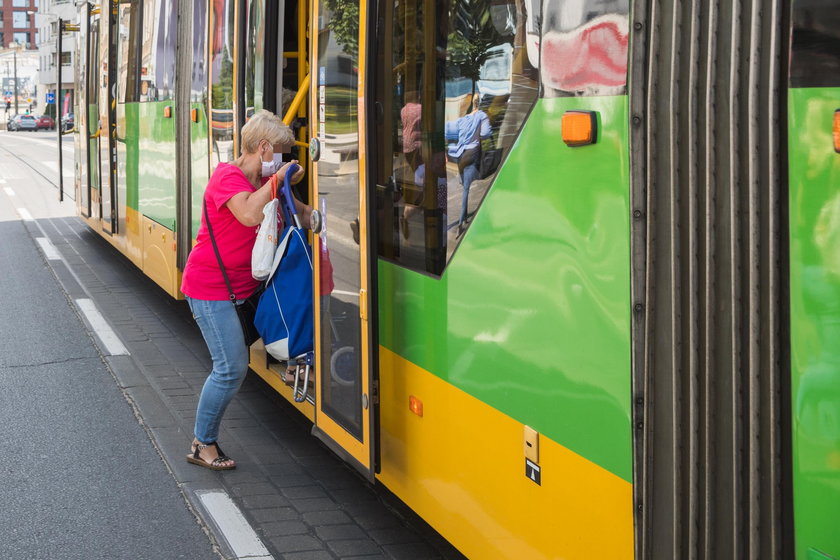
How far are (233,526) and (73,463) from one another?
132cm

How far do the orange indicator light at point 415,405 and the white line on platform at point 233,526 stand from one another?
37.5 inches

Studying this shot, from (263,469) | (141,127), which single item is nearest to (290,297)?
(263,469)

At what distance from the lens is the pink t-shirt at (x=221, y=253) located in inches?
214

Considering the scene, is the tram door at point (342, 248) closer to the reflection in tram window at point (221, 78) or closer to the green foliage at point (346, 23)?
the green foliage at point (346, 23)

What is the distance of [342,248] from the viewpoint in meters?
4.60

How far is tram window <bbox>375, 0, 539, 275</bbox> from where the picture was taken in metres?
3.26

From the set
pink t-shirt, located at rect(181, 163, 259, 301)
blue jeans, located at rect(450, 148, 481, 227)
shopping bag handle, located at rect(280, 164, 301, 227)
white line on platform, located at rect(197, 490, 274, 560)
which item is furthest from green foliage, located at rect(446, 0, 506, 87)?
white line on platform, located at rect(197, 490, 274, 560)

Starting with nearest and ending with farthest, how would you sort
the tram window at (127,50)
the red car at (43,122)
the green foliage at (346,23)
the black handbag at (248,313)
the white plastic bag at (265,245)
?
1. the green foliage at (346,23)
2. the white plastic bag at (265,245)
3. the black handbag at (248,313)
4. the tram window at (127,50)
5. the red car at (43,122)

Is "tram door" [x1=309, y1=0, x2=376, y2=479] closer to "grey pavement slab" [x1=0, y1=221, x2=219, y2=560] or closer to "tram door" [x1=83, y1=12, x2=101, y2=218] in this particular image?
"grey pavement slab" [x1=0, y1=221, x2=219, y2=560]

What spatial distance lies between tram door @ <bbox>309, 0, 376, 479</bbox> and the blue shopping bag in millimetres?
379

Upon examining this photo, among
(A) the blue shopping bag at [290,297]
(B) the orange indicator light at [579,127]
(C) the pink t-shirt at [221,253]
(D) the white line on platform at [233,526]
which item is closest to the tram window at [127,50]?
(C) the pink t-shirt at [221,253]

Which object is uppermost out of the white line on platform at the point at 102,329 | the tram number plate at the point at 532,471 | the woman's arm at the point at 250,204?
the woman's arm at the point at 250,204

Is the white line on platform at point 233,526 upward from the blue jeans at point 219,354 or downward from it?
downward

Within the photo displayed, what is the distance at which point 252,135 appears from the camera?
5.35 metres
